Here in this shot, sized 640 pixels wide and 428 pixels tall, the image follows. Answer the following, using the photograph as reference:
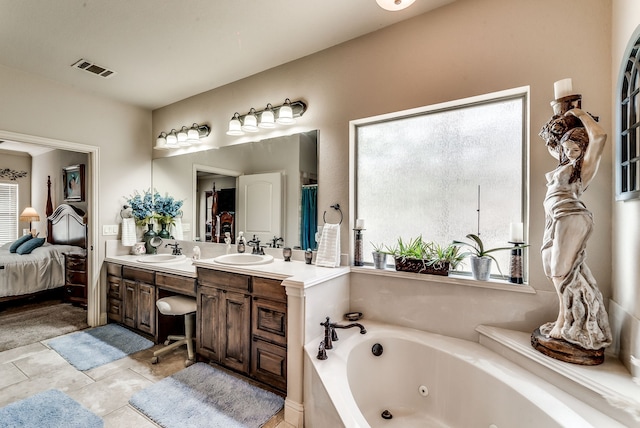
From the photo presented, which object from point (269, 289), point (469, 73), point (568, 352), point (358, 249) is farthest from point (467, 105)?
point (269, 289)

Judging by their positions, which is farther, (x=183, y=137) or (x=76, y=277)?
(x=76, y=277)

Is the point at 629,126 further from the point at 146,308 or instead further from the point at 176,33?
the point at 146,308

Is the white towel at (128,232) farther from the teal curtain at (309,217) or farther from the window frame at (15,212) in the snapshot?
the window frame at (15,212)

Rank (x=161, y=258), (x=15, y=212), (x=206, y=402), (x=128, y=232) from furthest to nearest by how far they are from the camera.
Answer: (x=15, y=212), (x=128, y=232), (x=161, y=258), (x=206, y=402)

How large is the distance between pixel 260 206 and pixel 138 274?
1.47 m

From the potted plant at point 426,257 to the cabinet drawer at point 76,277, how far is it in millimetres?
4101

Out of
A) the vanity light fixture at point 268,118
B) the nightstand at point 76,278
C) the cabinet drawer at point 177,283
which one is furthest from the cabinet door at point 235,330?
the nightstand at point 76,278

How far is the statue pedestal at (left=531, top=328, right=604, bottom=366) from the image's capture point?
1326 mm

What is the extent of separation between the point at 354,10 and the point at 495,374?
233 cm

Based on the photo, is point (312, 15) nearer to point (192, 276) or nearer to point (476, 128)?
point (476, 128)

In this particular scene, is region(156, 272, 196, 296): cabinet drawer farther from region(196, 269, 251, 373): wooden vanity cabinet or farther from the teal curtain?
the teal curtain

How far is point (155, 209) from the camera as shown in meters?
3.60

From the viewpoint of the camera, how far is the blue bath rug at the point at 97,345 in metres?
2.52

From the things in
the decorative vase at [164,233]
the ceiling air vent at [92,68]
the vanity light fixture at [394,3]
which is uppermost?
the ceiling air vent at [92,68]
